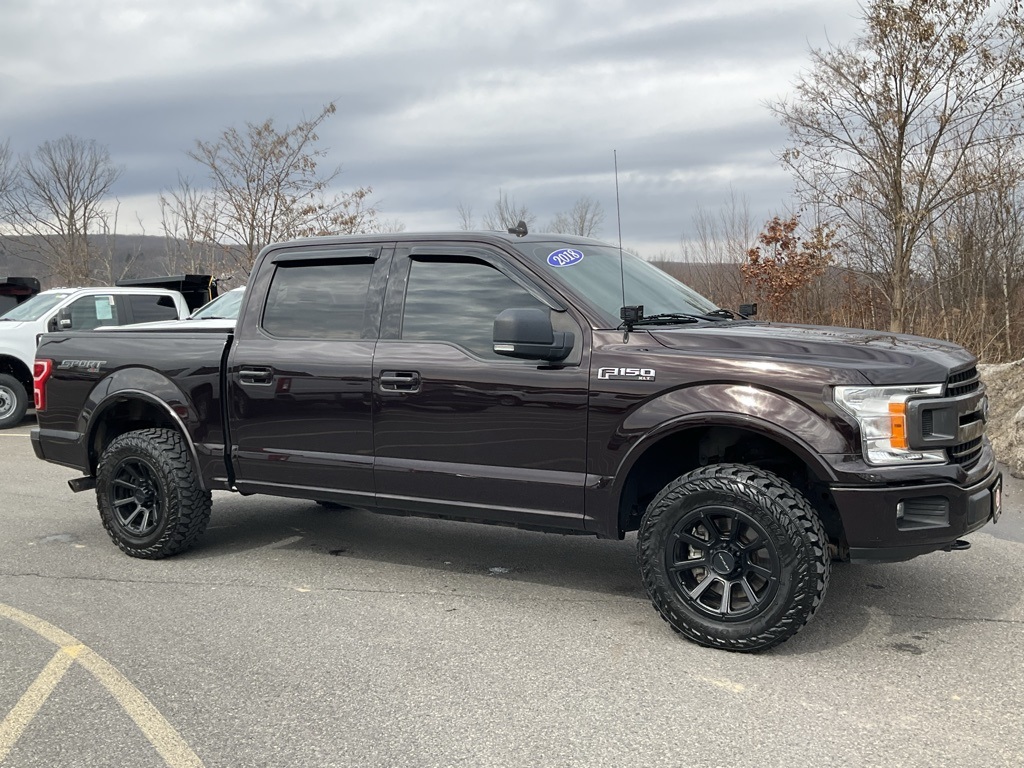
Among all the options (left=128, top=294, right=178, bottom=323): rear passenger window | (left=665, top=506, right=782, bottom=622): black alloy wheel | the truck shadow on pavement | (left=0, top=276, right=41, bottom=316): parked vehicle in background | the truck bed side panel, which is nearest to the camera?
(left=665, top=506, right=782, bottom=622): black alloy wheel

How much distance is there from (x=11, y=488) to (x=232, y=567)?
3990 millimetres

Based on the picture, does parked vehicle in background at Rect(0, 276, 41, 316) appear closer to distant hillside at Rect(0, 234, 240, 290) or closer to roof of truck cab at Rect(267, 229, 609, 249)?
roof of truck cab at Rect(267, 229, 609, 249)

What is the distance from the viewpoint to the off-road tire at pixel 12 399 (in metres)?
13.2

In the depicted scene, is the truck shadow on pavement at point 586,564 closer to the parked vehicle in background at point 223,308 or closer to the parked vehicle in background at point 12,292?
the parked vehicle in background at point 223,308

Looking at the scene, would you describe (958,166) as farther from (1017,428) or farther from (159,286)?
(159,286)

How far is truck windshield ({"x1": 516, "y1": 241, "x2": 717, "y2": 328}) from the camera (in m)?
4.75

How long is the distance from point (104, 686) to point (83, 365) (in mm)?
2962

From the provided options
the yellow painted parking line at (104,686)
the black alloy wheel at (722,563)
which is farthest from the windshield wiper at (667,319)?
the yellow painted parking line at (104,686)

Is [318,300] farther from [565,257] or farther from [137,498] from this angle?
[137,498]

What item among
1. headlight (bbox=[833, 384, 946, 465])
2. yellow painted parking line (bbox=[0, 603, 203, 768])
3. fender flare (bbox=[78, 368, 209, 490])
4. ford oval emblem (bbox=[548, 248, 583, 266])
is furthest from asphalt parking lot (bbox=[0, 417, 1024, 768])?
ford oval emblem (bbox=[548, 248, 583, 266])

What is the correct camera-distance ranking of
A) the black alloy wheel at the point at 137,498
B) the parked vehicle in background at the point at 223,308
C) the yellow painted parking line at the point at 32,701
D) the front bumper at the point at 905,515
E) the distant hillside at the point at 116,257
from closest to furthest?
1. the yellow painted parking line at the point at 32,701
2. the front bumper at the point at 905,515
3. the black alloy wheel at the point at 137,498
4. the parked vehicle in background at the point at 223,308
5. the distant hillside at the point at 116,257

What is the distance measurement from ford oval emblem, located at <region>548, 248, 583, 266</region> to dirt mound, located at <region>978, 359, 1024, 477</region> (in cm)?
521

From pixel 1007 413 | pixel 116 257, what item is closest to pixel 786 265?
pixel 1007 413

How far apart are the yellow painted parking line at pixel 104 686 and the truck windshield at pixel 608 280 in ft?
8.69
